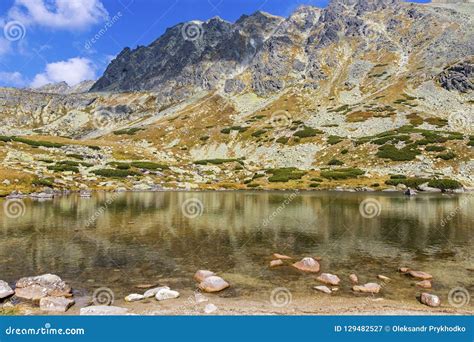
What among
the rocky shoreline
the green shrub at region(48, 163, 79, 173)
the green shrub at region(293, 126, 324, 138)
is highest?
the green shrub at region(293, 126, 324, 138)

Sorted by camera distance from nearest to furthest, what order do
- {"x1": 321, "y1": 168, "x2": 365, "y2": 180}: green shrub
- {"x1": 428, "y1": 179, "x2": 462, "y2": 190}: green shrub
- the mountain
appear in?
1. {"x1": 428, "y1": 179, "x2": 462, "y2": 190}: green shrub
2. {"x1": 321, "y1": 168, "x2": 365, "y2": 180}: green shrub
3. the mountain

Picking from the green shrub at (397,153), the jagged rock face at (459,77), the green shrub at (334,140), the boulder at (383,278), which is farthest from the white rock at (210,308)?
the jagged rock face at (459,77)

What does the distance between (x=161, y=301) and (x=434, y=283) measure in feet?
40.3

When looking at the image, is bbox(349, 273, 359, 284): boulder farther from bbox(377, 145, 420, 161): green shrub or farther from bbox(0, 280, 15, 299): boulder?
bbox(377, 145, 420, 161): green shrub

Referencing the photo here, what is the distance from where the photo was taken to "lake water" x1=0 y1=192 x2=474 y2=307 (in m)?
17.4

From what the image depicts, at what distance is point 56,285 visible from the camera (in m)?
15.0

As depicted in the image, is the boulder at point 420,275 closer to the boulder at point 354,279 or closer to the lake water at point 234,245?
the lake water at point 234,245

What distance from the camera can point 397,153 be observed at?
84.3m

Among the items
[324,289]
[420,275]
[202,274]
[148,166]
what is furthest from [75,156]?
[420,275]

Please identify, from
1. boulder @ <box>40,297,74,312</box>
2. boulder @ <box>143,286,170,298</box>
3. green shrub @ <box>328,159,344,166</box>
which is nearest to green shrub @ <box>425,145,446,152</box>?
green shrub @ <box>328,159,344,166</box>

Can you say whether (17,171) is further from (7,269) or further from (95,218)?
(7,269)

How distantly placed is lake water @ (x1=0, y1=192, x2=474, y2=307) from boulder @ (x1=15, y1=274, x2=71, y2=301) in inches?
35.1

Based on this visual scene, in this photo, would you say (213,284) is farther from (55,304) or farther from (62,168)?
(62,168)
